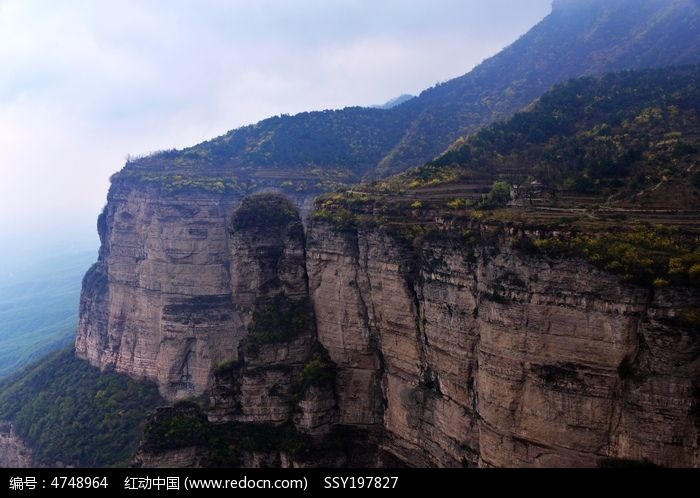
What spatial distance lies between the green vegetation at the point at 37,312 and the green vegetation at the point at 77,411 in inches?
762

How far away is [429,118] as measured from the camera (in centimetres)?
7725

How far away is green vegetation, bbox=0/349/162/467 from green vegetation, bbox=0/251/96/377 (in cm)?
1937

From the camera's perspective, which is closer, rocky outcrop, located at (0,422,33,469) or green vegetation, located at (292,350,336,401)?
green vegetation, located at (292,350,336,401)

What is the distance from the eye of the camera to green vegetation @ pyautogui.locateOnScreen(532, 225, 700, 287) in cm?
1888

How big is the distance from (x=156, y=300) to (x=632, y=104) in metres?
42.3

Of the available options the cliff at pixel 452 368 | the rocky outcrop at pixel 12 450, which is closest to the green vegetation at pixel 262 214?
the cliff at pixel 452 368

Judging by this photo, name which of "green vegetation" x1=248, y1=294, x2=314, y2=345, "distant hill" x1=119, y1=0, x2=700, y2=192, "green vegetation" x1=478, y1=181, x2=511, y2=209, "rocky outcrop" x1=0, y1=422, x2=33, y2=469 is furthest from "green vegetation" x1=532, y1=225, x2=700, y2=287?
"rocky outcrop" x1=0, y1=422, x2=33, y2=469

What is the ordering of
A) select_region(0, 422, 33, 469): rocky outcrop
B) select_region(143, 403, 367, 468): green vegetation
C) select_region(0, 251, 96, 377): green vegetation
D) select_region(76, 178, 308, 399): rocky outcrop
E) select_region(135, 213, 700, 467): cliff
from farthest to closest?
select_region(0, 251, 96, 377): green vegetation → select_region(76, 178, 308, 399): rocky outcrop → select_region(0, 422, 33, 469): rocky outcrop → select_region(143, 403, 367, 468): green vegetation → select_region(135, 213, 700, 467): cliff

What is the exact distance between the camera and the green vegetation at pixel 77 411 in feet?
148

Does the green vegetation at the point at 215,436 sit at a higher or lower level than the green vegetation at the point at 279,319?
lower

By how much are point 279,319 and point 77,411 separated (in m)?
27.2

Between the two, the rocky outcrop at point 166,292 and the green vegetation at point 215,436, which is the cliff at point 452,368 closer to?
the green vegetation at point 215,436

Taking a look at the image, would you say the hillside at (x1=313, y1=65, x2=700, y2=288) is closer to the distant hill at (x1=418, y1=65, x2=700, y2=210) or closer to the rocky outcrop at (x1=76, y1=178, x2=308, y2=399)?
the distant hill at (x1=418, y1=65, x2=700, y2=210)

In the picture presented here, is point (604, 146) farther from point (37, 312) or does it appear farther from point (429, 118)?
point (37, 312)
